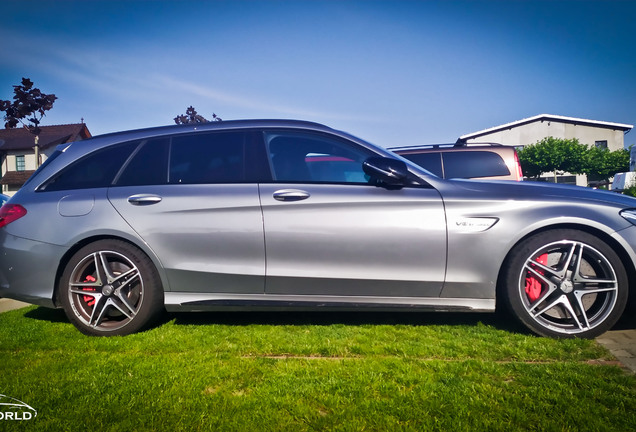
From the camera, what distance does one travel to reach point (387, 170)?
128 inches

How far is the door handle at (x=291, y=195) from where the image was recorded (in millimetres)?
3322

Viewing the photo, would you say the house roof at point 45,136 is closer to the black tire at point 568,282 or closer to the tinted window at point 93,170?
the tinted window at point 93,170

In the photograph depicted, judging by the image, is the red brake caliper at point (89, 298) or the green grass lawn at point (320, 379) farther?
the red brake caliper at point (89, 298)

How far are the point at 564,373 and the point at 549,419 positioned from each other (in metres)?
0.62

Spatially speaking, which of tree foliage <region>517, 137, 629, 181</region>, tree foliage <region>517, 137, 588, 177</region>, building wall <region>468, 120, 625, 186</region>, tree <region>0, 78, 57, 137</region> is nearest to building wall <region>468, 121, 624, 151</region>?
building wall <region>468, 120, 625, 186</region>

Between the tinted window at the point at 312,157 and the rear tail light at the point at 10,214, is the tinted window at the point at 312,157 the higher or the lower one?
the higher one

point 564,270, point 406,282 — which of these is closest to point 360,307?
point 406,282

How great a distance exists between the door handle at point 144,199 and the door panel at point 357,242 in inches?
34.9

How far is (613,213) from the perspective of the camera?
3.17 meters

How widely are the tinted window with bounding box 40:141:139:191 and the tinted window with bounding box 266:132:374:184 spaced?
4.14 feet

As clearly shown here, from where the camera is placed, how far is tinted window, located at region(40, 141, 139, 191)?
365cm

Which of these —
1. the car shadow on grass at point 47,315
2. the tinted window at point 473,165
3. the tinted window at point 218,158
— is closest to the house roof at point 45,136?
the car shadow on grass at point 47,315

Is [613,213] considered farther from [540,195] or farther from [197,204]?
[197,204]

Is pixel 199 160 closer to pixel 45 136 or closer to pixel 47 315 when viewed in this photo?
pixel 47 315
